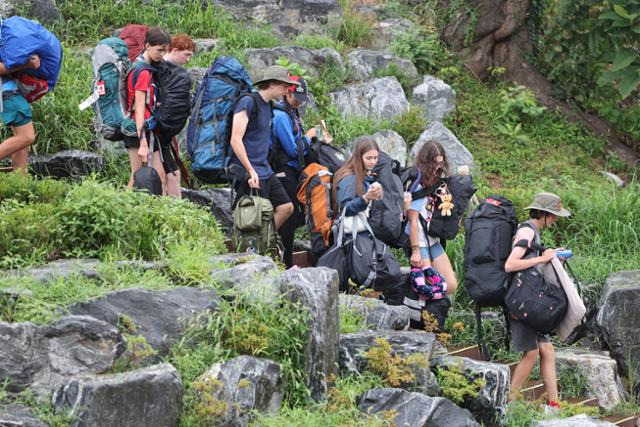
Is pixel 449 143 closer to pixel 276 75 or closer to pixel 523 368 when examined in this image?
pixel 276 75

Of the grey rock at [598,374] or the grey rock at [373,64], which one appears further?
the grey rock at [373,64]

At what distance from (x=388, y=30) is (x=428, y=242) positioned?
654 cm

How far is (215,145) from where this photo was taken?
30.2 feet

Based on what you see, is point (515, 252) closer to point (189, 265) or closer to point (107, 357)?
point (189, 265)

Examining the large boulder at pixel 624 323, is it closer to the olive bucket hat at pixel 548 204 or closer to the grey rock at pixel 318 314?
the olive bucket hat at pixel 548 204

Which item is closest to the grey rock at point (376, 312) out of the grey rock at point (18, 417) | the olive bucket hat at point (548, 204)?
the olive bucket hat at point (548, 204)

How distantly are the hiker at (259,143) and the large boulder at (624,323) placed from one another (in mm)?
3399

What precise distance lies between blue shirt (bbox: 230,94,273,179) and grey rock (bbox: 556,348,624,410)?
3.28 meters

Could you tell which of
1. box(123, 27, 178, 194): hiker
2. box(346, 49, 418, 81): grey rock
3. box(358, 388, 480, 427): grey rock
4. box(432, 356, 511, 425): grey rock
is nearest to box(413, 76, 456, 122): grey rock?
box(346, 49, 418, 81): grey rock

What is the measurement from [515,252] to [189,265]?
273cm

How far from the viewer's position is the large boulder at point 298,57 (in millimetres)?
13305

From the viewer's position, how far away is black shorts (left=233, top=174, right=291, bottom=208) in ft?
30.0

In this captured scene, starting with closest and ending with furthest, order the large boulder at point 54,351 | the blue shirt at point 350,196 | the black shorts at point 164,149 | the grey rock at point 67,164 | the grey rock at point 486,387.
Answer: the large boulder at point 54,351
the grey rock at point 486,387
the blue shirt at point 350,196
the black shorts at point 164,149
the grey rock at point 67,164

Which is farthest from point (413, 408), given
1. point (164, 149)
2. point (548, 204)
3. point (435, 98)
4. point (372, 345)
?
point (435, 98)
